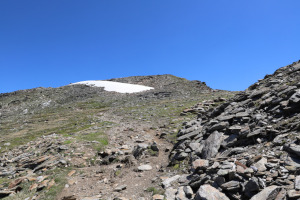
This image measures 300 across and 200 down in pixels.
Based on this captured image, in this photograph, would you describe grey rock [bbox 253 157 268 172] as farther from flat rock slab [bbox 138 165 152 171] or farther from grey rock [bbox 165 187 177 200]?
flat rock slab [bbox 138 165 152 171]

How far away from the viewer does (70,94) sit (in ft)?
265

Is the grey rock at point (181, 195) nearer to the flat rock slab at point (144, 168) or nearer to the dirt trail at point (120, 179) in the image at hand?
the dirt trail at point (120, 179)

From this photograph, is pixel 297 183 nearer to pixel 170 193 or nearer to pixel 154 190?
pixel 170 193

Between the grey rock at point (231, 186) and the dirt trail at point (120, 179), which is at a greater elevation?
the grey rock at point (231, 186)

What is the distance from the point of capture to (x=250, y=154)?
10789mm

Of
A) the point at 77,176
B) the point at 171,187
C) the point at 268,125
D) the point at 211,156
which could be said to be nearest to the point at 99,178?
the point at 77,176

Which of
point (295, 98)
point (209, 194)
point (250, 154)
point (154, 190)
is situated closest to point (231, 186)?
point (209, 194)

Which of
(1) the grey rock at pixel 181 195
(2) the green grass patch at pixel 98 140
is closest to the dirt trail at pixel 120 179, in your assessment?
(2) the green grass patch at pixel 98 140

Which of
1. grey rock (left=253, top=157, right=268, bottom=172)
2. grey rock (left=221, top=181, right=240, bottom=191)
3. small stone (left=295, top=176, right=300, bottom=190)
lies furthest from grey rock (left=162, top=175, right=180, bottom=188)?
small stone (left=295, top=176, right=300, bottom=190)

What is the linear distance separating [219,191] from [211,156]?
4.06m

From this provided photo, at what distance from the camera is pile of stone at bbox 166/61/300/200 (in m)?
8.17

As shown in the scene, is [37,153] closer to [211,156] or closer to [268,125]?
[211,156]

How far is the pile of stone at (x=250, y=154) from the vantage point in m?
8.17

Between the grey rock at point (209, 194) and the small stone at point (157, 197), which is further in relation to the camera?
the small stone at point (157, 197)
